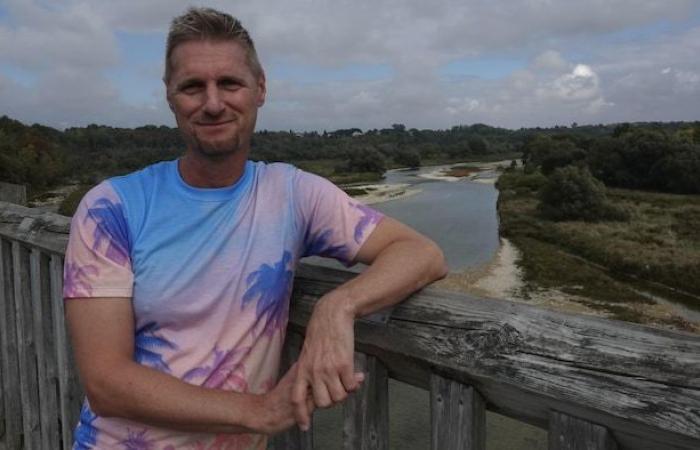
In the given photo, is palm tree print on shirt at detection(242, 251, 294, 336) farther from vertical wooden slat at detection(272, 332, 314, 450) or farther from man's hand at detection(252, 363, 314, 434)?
man's hand at detection(252, 363, 314, 434)

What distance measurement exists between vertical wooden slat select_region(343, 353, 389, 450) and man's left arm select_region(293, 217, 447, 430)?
275 mm

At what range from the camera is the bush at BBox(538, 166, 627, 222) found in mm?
43344

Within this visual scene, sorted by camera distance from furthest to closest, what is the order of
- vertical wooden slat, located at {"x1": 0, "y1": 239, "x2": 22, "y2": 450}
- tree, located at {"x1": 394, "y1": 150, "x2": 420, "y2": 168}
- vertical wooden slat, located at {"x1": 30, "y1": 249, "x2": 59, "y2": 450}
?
1. tree, located at {"x1": 394, "y1": 150, "x2": 420, "y2": 168}
2. vertical wooden slat, located at {"x1": 0, "y1": 239, "x2": 22, "y2": 450}
3. vertical wooden slat, located at {"x1": 30, "y1": 249, "x2": 59, "y2": 450}

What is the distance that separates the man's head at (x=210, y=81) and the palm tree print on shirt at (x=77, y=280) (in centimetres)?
51

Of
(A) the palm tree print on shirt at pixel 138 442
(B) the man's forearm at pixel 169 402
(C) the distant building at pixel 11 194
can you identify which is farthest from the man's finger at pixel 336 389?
(C) the distant building at pixel 11 194

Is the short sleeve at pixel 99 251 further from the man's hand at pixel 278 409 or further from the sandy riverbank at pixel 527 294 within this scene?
the sandy riverbank at pixel 527 294

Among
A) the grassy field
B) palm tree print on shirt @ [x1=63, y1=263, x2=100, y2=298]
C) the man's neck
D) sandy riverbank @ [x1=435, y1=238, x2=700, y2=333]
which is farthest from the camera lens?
the grassy field

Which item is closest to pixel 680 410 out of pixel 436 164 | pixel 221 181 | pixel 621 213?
pixel 221 181

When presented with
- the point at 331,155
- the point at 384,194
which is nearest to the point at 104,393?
the point at 384,194

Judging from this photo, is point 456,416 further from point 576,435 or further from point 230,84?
point 230,84

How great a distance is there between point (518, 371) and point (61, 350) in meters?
2.56

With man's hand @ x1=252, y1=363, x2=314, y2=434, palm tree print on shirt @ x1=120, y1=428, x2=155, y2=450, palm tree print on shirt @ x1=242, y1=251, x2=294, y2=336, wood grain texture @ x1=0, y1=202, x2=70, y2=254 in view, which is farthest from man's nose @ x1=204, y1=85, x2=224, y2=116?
wood grain texture @ x1=0, y1=202, x2=70, y2=254

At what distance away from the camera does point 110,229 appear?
6.12ft

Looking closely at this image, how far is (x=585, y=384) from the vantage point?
1384 mm
